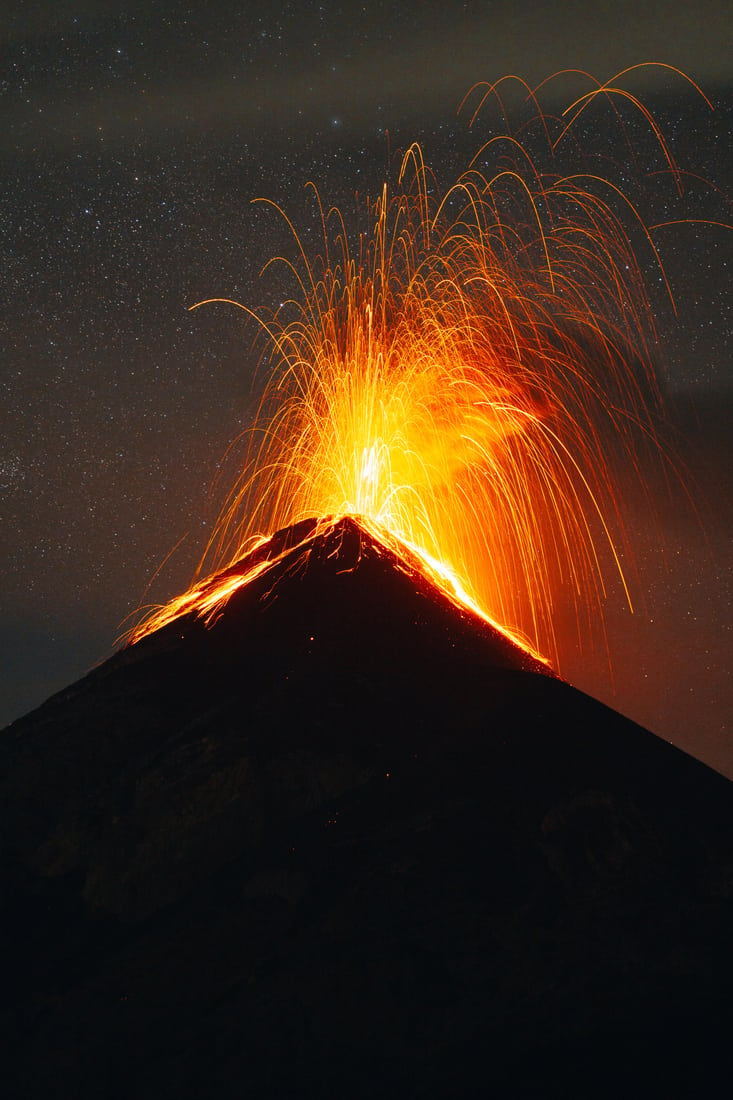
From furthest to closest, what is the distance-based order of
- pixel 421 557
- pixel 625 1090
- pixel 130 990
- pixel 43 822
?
1. pixel 421 557
2. pixel 43 822
3. pixel 130 990
4. pixel 625 1090

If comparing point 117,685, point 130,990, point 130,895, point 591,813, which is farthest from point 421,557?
point 130,990

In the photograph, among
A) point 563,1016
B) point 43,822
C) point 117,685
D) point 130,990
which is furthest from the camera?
point 117,685

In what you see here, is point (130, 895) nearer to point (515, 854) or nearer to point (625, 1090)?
point (515, 854)

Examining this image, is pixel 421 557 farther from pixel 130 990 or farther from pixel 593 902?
pixel 130 990

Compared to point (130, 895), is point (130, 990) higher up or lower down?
lower down

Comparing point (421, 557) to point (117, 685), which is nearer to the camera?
point (117, 685)

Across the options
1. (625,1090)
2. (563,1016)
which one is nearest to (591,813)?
(563,1016)

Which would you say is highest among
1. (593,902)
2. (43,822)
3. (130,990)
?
(43,822)
